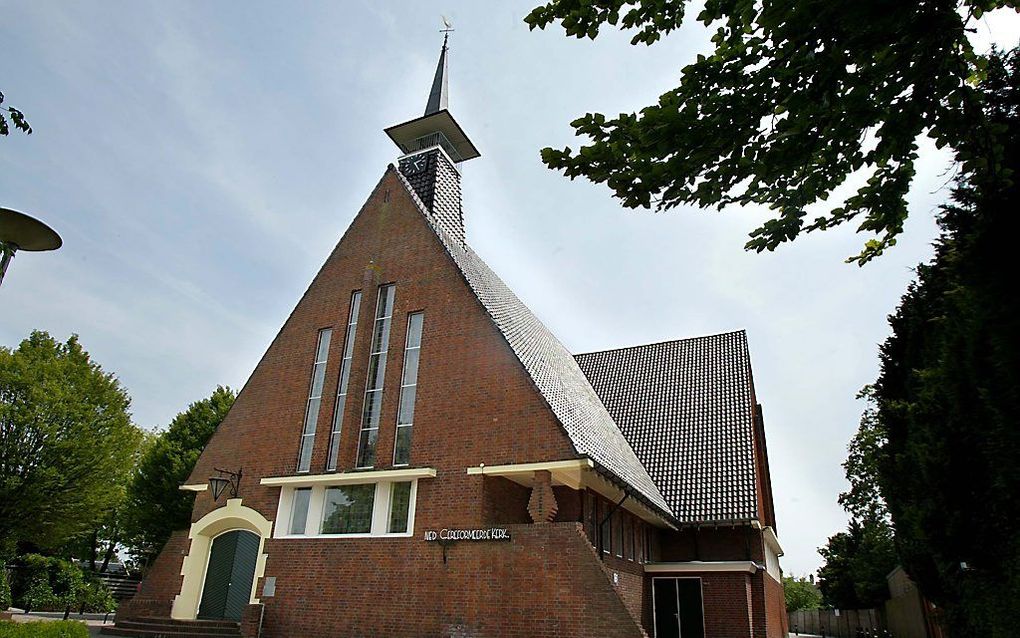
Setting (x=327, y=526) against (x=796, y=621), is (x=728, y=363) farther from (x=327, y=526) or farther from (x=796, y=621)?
(x=796, y=621)

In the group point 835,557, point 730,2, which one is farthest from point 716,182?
point 835,557

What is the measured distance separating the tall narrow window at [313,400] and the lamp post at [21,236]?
983 centimetres

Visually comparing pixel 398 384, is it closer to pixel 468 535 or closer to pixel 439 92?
pixel 468 535

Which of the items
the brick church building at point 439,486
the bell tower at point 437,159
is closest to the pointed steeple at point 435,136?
the bell tower at point 437,159

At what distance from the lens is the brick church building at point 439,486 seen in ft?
42.0

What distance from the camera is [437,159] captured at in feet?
72.5

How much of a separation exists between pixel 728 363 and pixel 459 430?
12.6 meters

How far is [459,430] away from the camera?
14.5 meters

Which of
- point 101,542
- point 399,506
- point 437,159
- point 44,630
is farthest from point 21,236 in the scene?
point 101,542

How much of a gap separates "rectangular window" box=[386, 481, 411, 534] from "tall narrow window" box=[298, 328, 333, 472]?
10.1ft

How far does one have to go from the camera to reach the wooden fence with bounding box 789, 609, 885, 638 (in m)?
39.2

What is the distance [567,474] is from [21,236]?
32.5 ft

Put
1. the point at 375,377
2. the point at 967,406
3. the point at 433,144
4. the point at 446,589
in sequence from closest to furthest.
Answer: the point at 967,406, the point at 446,589, the point at 375,377, the point at 433,144

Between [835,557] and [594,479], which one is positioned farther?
[835,557]
